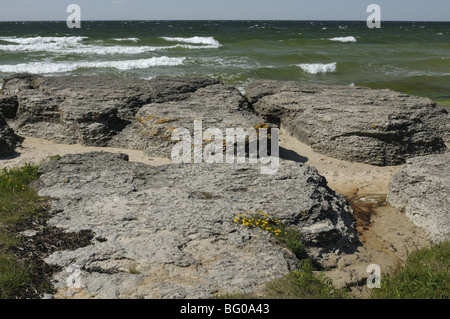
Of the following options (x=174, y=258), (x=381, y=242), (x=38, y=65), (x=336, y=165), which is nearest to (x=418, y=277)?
(x=381, y=242)

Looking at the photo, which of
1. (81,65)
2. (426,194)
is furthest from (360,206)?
(81,65)

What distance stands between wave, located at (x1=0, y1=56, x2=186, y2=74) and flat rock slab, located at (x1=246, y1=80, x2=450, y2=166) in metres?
18.6

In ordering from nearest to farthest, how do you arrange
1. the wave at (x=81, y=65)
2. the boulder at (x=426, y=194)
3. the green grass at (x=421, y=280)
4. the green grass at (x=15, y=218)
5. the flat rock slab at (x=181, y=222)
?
1. the green grass at (x=15, y=218)
2. the green grass at (x=421, y=280)
3. the flat rock slab at (x=181, y=222)
4. the boulder at (x=426, y=194)
5. the wave at (x=81, y=65)

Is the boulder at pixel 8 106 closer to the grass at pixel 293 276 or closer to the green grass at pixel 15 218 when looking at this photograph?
the green grass at pixel 15 218

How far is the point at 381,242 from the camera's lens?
20.7 ft

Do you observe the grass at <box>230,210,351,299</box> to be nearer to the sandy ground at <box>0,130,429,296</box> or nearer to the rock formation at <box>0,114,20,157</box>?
the sandy ground at <box>0,130,429,296</box>

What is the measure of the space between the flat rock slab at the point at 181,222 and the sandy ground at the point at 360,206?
1.17 feet

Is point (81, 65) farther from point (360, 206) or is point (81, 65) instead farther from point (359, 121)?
point (360, 206)

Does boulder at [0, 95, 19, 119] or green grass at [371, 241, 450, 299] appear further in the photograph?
boulder at [0, 95, 19, 119]

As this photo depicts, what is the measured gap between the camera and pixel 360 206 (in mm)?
7648

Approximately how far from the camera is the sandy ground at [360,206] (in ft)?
17.6

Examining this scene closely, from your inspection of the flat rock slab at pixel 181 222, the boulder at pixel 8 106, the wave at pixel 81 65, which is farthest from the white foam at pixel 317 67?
the flat rock slab at pixel 181 222

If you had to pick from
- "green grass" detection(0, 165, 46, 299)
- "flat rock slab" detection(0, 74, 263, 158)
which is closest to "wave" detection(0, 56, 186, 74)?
"flat rock slab" detection(0, 74, 263, 158)

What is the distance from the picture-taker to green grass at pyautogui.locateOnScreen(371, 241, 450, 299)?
4.28m
